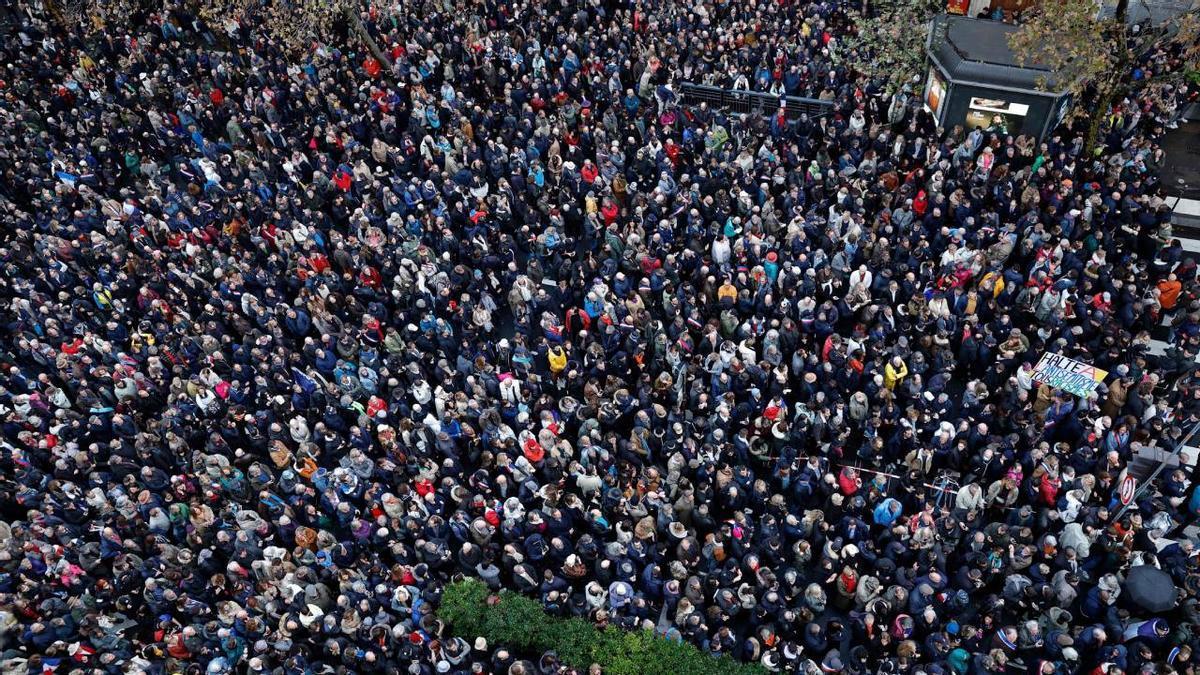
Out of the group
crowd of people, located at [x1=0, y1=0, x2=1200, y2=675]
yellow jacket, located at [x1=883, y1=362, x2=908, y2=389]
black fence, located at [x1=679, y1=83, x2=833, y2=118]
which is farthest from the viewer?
black fence, located at [x1=679, y1=83, x2=833, y2=118]

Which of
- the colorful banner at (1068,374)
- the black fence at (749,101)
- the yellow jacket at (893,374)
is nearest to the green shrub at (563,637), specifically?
the yellow jacket at (893,374)

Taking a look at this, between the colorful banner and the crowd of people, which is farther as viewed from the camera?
the colorful banner

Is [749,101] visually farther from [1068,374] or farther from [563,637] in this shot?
[563,637]

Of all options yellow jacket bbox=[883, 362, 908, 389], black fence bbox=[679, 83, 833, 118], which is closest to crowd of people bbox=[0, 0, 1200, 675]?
yellow jacket bbox=[883, 362, 908, 389]

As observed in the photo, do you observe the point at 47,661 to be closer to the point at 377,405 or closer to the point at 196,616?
the point at 196,616

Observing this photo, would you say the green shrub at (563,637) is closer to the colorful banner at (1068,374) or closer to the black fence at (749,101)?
the colorful banner at (1068,374)

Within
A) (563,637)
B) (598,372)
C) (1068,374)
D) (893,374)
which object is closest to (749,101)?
(893,374)

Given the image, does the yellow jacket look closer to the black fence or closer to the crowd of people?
the crowd of people
